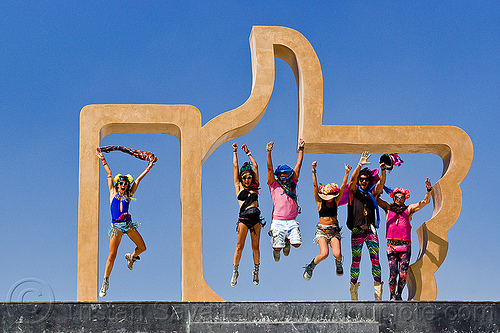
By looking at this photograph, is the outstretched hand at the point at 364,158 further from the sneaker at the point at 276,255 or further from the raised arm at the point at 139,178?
the raised arm at the point at 139,178

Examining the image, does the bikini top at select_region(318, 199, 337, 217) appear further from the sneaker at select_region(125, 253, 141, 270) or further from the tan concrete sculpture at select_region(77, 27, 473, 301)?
the sneaker at select_region(125, 253, 141, 270)

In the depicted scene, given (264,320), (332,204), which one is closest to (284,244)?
(332,204)

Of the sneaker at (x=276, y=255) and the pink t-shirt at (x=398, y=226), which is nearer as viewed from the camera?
the sneaker at (x=276, y=255)

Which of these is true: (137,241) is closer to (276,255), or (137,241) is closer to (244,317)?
(276,255)

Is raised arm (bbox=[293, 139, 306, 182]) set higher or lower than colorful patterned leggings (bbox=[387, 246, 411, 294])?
higher

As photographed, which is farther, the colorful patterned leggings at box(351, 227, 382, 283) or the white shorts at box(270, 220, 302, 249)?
the colorful patterned leggings at box(351, 227, 382, 283)

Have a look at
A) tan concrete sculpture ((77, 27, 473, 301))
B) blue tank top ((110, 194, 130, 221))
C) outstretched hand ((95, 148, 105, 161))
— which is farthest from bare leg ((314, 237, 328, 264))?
outstretched hand ((95, 148, 105, 161))

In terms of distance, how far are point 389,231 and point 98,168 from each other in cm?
533

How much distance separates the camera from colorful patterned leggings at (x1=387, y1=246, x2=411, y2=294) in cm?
1483

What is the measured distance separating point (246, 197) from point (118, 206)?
87.9 inches

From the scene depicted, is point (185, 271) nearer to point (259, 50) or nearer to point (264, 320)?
point (264, 320)

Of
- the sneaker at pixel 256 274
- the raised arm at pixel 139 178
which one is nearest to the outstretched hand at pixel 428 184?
the sneaker at pixel 256 274

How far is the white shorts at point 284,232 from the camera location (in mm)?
14422

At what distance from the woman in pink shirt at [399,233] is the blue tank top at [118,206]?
4547 mm
